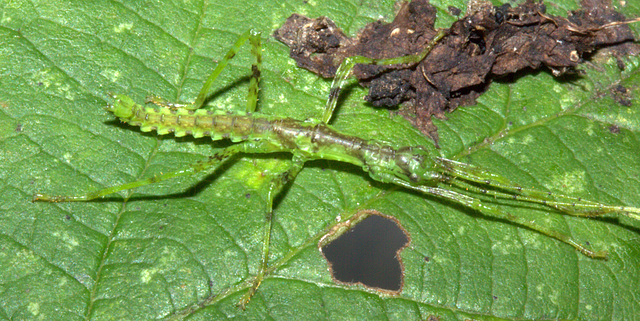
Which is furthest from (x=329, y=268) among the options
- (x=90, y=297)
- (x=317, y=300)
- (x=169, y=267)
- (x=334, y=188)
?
(x=90, y=297)

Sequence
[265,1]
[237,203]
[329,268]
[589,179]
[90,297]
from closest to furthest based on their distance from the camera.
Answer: [90,297], [329,268], [237,203], [589,179], [265,1]

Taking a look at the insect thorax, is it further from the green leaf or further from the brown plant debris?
the brown plant debris

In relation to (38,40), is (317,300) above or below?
below

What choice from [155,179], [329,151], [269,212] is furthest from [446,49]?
[155,179]

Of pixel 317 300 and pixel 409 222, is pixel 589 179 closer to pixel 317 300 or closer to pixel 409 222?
pixel 409 222

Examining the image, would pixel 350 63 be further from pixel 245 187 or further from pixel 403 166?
pixel 245 187

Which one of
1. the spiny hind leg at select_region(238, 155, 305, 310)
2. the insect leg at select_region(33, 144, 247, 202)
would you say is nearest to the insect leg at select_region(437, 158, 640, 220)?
the spiny hind leg at select_region(238, 155, 305, 310)
